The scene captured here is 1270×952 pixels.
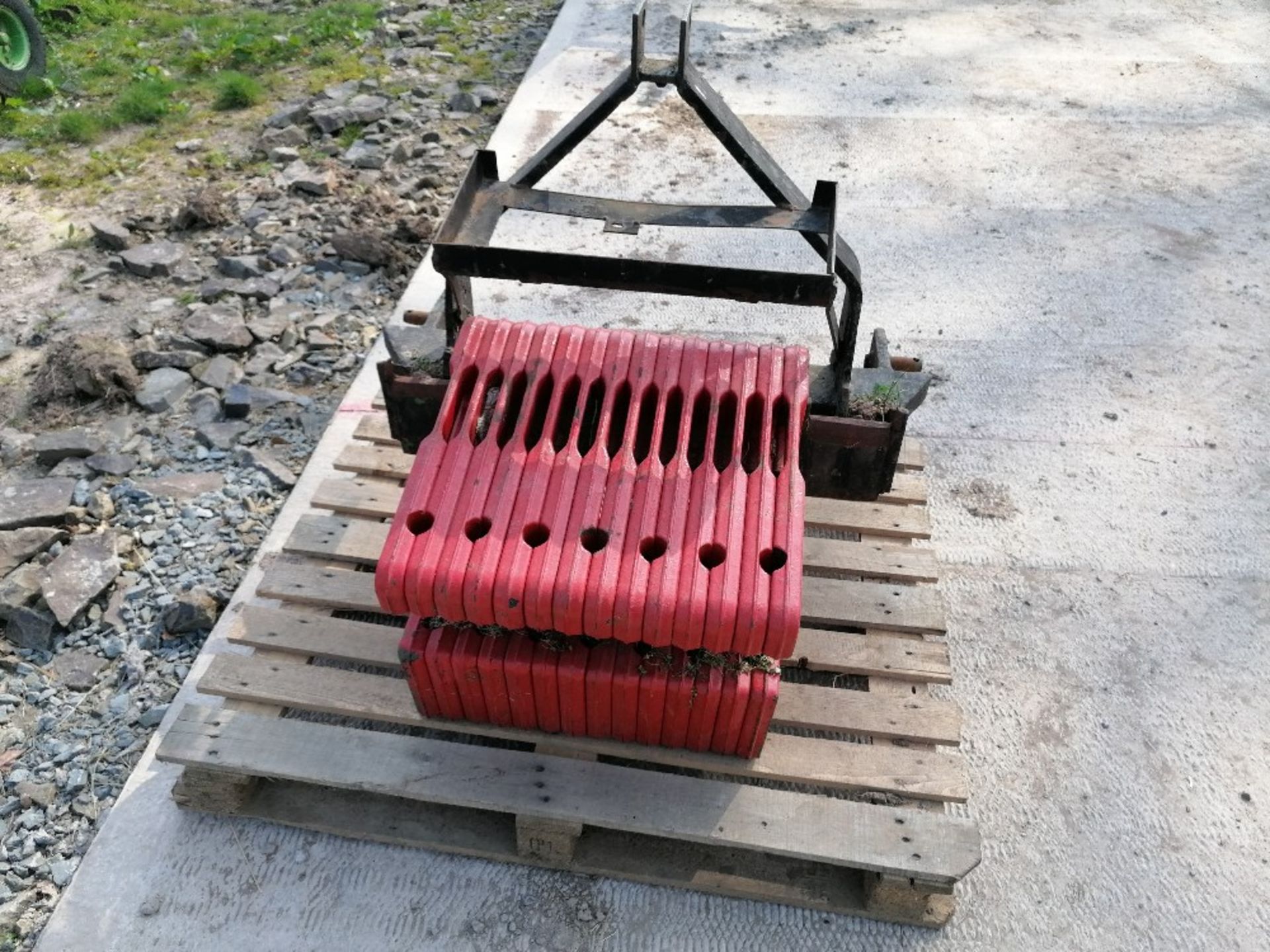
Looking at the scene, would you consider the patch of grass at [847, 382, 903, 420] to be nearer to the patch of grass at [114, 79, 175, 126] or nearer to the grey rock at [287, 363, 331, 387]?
the grey rock at [287, 363, 331, 387]

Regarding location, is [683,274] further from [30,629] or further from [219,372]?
[219,372]

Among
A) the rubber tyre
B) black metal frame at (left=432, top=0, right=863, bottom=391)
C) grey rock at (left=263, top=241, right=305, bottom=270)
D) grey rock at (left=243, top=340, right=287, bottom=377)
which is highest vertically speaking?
black metal frame at (left=432, top=0, right=863, bottom=391)

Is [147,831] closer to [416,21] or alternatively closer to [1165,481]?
[1165,481]

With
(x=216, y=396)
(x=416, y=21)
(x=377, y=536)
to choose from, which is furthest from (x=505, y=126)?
(x=377, y=536)

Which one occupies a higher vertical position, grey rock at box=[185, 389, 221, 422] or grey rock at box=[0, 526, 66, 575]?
grey rock at box=[0, 526, 66, 575]

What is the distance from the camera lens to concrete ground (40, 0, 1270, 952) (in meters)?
2.33

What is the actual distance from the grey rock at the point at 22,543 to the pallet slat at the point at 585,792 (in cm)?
123

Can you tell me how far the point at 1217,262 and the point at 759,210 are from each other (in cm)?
368

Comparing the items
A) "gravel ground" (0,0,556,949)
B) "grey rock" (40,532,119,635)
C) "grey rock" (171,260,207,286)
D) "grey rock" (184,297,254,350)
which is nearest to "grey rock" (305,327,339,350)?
"gravel ground" (0,0,556,949)

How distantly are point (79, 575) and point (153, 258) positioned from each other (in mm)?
2279

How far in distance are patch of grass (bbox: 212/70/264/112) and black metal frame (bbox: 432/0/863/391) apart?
4713 millimetres

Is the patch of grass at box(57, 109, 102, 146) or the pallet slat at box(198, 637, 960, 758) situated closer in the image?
the pallet slat at box(198, 637, 960, 758)

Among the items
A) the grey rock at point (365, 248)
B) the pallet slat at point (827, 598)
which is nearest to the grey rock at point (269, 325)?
the grey rock at point (365, 248)

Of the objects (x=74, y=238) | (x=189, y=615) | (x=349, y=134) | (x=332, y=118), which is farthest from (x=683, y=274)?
(x=332, y=118)
